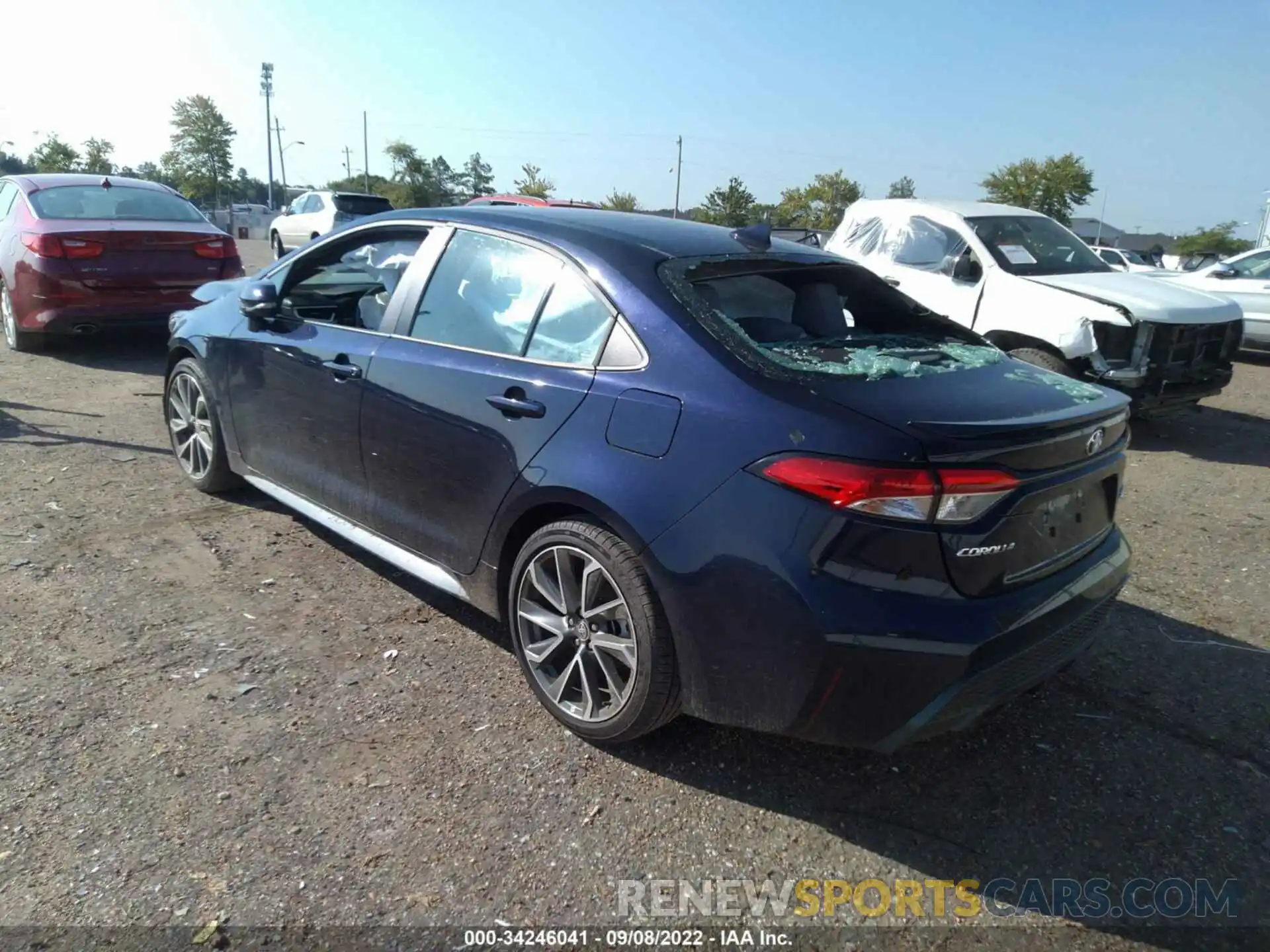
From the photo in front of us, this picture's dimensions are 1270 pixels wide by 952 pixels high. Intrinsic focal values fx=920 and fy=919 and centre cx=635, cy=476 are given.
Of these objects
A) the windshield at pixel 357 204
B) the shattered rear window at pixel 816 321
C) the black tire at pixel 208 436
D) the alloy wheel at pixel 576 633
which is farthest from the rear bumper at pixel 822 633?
the windshield at pixel 357 204

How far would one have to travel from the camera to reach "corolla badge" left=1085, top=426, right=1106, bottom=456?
2.72 m

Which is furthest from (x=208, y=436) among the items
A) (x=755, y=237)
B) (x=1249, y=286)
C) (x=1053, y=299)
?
(x=1249, y=286)

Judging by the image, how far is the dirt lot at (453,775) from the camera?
240cm

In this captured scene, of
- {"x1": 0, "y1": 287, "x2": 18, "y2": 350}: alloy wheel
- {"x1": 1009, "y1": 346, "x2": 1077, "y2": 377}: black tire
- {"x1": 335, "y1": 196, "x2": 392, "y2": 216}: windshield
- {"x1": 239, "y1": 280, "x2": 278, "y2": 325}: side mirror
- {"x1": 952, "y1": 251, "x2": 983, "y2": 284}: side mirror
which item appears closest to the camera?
{"x1": 239, "y1": 280, "x2": 278, "y2": 325}: side mirror

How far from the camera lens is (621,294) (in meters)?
2.95

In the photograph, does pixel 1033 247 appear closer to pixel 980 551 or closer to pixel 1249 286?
pixel 1249 286

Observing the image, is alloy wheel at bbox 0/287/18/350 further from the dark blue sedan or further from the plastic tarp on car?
the plastic tarp on car

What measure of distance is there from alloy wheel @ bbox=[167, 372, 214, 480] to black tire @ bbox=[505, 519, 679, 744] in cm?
288

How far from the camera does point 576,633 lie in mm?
2980

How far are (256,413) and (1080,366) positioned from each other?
19.0 ft

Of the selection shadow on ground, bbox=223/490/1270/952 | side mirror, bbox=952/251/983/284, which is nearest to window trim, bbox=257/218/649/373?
shadow on ground, bbox=223/490/1270/952

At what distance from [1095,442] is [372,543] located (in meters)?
2.68

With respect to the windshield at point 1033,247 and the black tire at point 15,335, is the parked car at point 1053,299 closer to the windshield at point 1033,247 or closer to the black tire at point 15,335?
the windshield at point 1033,247

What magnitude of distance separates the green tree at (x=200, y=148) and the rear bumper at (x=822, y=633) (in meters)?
68.2
